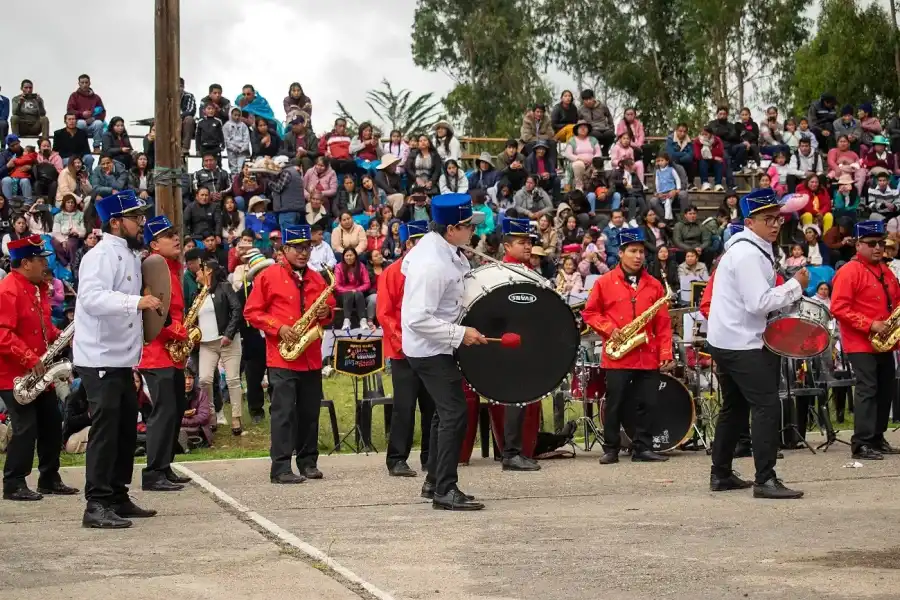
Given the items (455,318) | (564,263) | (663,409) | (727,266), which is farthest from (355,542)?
(564,263)

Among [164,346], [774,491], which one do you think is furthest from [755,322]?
[164,346]

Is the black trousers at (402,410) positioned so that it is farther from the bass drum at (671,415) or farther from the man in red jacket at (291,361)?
the bass drum at (671,415)

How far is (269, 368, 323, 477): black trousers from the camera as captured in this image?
11461 millimetres

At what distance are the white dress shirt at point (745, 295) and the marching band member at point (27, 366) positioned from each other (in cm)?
500

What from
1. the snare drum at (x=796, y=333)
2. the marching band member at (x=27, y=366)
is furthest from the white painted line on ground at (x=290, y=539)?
the snare drum at (x=796, y=333)

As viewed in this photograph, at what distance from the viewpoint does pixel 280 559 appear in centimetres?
796

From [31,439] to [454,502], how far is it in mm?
3439

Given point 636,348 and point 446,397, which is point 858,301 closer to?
point 636,348

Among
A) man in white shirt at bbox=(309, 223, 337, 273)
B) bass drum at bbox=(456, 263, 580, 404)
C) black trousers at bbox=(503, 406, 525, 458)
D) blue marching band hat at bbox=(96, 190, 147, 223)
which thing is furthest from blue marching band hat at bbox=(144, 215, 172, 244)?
man in white shirt at bbox=(309, 223, 337, 273)

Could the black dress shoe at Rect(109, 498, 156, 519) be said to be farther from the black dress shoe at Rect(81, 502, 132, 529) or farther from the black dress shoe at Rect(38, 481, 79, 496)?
the black dress shoe at Rect(38, 481, 79, 496)

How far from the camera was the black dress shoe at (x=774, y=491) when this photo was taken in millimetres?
10008

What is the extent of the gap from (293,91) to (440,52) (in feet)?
107

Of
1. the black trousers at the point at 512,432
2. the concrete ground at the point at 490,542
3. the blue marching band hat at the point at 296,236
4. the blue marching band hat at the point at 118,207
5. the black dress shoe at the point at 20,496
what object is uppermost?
the blue marching band hat at the point at 118,207

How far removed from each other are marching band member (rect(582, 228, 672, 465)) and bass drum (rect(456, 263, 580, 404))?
Answer: 2.56 metres
